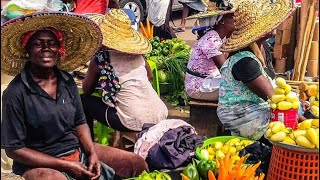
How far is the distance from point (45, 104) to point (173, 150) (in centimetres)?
99

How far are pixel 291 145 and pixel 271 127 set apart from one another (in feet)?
0.68

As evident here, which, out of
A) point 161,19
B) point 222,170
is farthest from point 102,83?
point 161,19

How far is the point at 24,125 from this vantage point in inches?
112

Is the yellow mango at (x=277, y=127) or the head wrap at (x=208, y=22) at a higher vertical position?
the head wrap at (x=208, y=22)

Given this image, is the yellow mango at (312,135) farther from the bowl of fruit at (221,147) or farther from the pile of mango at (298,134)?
the bowl of fruit at (221,147)

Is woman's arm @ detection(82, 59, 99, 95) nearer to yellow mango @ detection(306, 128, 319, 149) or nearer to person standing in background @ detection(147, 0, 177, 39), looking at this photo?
yellow mango @ detection(306, 128, 319, 149)

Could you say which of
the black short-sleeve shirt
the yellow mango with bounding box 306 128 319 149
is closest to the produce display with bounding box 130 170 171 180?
the black short-sleeve shirt

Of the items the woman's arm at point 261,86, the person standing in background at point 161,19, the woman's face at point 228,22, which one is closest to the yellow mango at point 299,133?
the woman's arm at point 261,86

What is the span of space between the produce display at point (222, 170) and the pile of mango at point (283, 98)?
1.26 ft

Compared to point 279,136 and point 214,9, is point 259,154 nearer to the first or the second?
point 279,136

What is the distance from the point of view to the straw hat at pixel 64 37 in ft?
9.25

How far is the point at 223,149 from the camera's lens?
3.54 meters

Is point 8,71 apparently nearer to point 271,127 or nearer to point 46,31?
point 46,31

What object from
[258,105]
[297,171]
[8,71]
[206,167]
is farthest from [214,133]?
[8,71]
